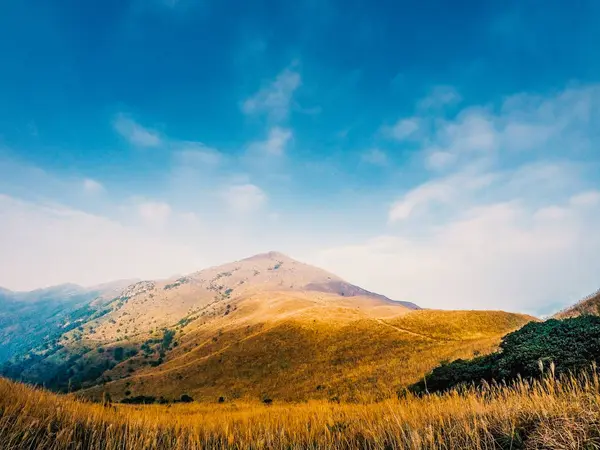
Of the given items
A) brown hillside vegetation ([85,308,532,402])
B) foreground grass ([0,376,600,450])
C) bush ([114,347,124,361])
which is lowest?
bush ([114,347,124,361])

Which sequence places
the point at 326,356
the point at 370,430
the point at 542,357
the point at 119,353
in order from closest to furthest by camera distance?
the point at 370,430 → the point at 542,357 → the point at 326,356 → the point at 119,353

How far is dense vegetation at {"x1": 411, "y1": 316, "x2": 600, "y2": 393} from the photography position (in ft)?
30.9

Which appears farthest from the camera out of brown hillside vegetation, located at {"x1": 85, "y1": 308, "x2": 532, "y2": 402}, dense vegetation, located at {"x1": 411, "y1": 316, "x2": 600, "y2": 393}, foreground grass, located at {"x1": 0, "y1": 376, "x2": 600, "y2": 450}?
brown hillside vegetation, located at {"x1": 85, "y1": 308, "x2": 532, "y2": 402}

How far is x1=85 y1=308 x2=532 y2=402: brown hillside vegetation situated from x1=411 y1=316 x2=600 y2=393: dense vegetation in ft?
47.7

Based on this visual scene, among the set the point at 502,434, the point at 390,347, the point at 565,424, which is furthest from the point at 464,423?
the point at 390,347

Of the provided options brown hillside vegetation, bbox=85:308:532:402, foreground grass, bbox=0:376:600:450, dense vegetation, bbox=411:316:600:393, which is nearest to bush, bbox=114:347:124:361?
brown hillside vegetation, bbox=85:308:532:402

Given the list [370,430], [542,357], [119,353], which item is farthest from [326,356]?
[119,353]

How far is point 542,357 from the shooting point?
10047mm

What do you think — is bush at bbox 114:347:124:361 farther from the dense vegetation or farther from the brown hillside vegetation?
the dense vegetation

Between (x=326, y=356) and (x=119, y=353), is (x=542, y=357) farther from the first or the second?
(x=119, y=353)

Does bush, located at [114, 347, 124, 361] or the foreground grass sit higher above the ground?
the foreground grass

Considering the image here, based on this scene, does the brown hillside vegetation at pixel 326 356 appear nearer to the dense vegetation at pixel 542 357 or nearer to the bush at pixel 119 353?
the dense vegetation at pixel 542 357

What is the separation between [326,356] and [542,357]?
46122mm

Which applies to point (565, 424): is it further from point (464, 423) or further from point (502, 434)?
point (464, 423)
